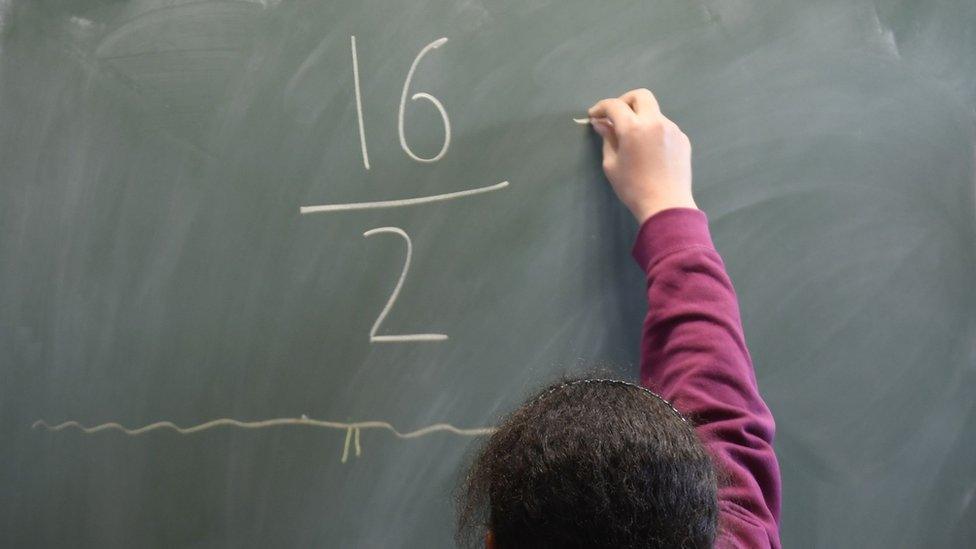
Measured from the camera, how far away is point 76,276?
2.79 feet

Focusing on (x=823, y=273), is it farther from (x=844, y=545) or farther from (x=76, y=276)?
(x=76, y=276)

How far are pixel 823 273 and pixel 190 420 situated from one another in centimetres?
74

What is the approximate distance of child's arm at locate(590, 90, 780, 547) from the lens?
64cm

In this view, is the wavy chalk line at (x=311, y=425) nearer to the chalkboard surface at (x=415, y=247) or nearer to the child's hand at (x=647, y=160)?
the chalkboard surface at (x=415, y=247)

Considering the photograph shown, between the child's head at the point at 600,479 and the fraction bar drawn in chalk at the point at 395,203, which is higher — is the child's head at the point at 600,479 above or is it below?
below

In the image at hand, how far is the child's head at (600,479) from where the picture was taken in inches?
17.8

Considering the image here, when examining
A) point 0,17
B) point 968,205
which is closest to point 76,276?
point 0,17

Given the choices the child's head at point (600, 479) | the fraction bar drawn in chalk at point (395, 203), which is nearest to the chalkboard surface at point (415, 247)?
the fraction bar drawn in chalk at point (395, 203)

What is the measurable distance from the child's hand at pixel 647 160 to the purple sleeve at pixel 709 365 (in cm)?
2

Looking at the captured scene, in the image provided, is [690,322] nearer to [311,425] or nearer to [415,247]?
[415,247]

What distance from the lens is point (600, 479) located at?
45cm

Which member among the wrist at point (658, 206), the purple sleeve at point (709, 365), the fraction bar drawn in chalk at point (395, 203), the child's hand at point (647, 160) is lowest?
the purple sleeve at point (709, 365)

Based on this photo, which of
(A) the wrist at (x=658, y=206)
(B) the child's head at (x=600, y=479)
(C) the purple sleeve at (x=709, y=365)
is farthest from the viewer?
(A) the wrist at (x=658, y=206)

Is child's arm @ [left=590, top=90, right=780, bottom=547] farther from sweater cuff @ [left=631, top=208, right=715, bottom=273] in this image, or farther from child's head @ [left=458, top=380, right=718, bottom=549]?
child's head @ [left=458, top=380, right=718, bottom=549]
